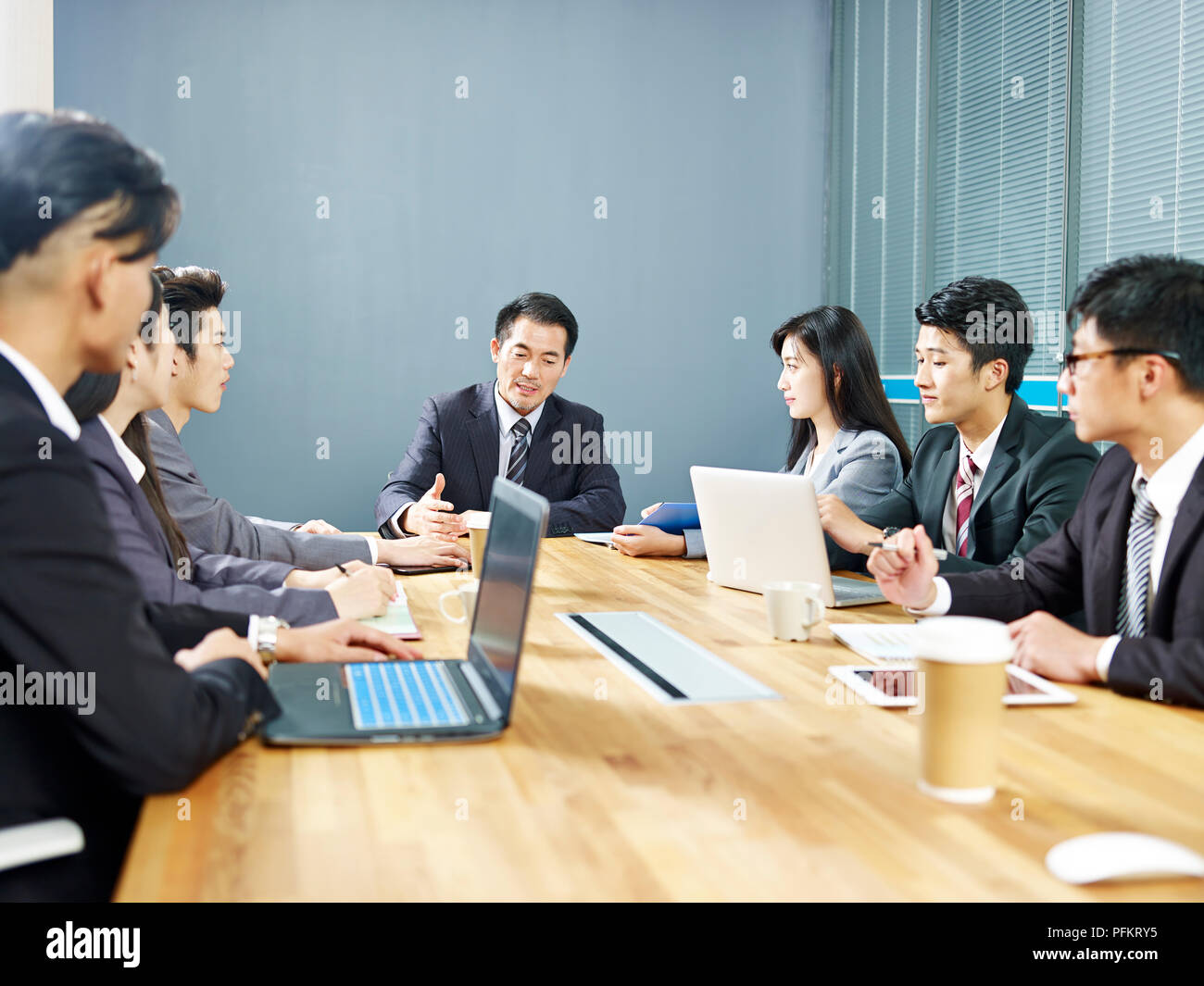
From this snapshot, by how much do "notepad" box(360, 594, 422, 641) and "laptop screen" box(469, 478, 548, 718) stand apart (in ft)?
0.65

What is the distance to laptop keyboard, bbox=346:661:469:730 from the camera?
1210 millimetres

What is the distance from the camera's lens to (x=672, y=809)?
0.99 m

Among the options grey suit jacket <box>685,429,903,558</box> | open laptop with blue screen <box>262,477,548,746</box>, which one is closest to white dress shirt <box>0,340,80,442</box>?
open laptop with blue screen <box>262,477,548,746</box>

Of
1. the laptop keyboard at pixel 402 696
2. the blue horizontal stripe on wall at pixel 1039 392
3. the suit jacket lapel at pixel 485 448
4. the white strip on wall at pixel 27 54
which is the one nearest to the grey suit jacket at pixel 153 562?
the laptop keyboard at pixel 402 696

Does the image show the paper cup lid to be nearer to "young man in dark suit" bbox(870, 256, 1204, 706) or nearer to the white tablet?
the white tablet

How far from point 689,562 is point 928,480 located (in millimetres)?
641

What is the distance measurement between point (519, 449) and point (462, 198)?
1.53m

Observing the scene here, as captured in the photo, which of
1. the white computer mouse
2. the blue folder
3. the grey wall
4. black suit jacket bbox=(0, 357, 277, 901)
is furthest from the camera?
the grey wall

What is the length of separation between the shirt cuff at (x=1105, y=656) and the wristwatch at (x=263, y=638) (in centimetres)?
111

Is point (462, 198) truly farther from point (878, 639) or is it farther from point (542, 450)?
point (878, 639)

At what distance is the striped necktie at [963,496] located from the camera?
2520 millimetres

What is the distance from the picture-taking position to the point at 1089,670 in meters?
1.42

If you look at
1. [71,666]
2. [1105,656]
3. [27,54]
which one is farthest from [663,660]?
[27,54]
